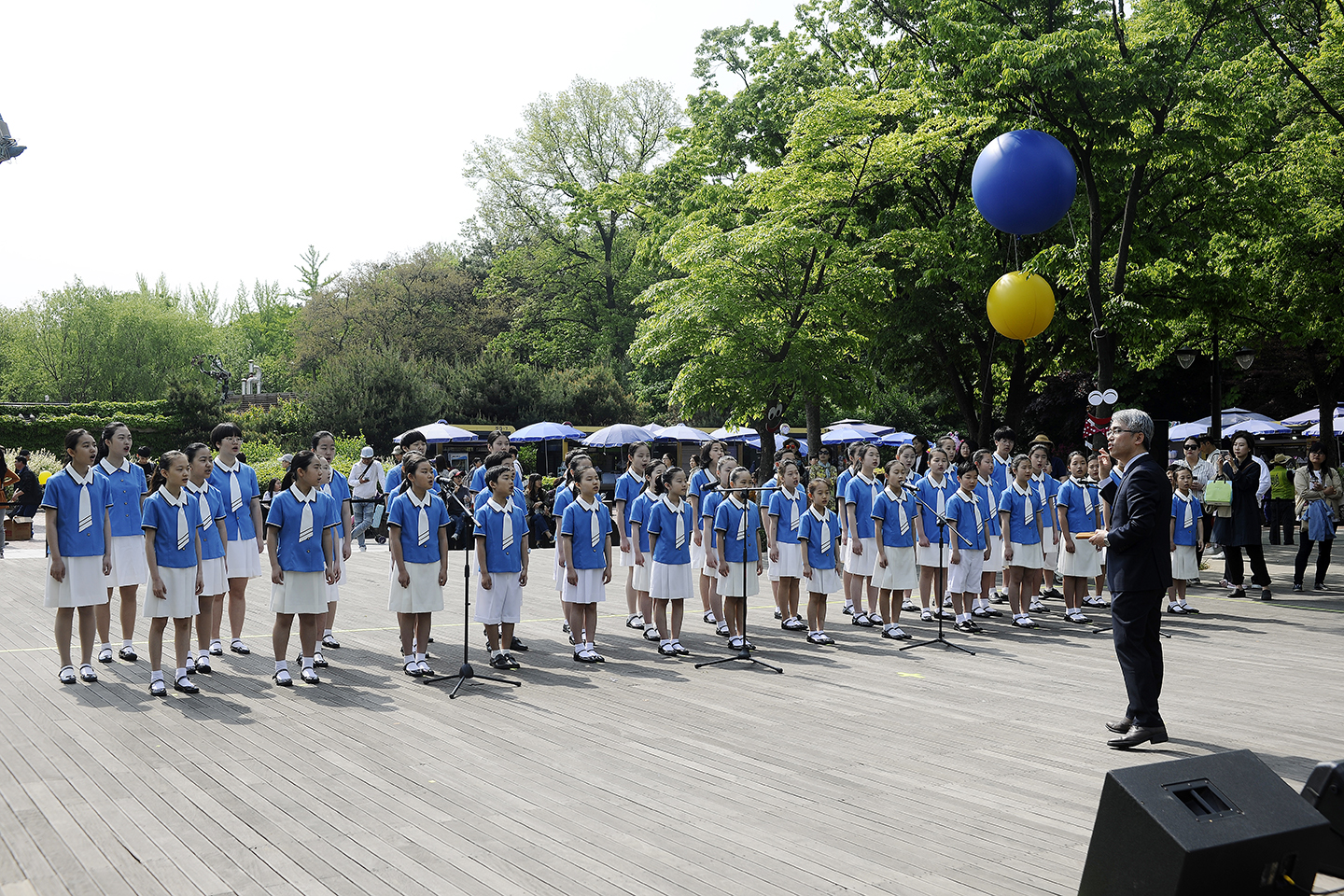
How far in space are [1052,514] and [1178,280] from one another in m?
8.27

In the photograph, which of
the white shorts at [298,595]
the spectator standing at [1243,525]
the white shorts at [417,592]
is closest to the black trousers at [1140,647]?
the white shorts at [417,592]

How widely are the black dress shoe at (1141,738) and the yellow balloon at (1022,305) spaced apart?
6.74 metres

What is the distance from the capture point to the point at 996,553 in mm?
12859

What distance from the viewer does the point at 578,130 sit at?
4597 cm

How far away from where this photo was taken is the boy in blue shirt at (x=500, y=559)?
8.96 metres

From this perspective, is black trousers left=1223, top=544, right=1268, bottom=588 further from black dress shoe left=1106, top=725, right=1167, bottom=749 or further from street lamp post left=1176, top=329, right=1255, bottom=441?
black dress shoe left=1106, top=725, right=1167, bottom=749

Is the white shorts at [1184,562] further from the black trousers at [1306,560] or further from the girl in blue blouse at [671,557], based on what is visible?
the girl in blue blouse at [671,557]

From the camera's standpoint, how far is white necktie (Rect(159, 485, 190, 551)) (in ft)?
26.8

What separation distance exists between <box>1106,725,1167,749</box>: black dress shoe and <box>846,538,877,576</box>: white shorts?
4916 mm

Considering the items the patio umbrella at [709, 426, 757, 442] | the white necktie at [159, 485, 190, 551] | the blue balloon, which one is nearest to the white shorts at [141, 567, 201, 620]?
the white necktie at [159, 485, 190, 551]

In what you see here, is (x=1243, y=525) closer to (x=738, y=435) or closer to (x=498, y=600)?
(x=498, y=600)

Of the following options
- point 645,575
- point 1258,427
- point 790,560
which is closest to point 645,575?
point 645,575

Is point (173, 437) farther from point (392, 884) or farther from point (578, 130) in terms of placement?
point (392, 884)

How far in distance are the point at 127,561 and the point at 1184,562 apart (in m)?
11.3
